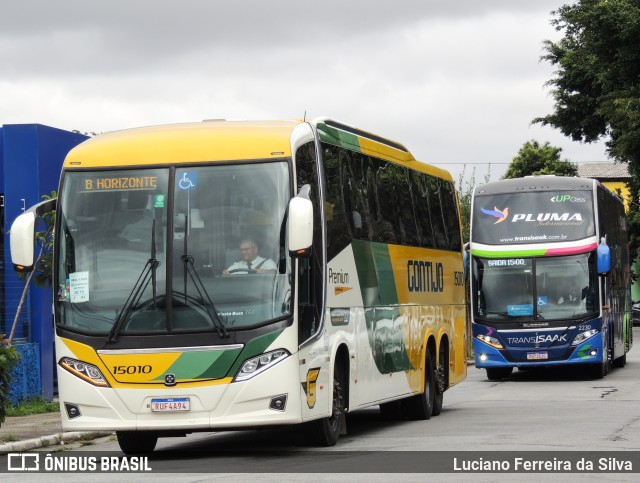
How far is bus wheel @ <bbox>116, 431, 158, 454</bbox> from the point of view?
1464cm

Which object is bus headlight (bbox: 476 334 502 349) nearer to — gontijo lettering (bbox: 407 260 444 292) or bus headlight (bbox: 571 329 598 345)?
bus headlight (bbox: 571 329 598 345)

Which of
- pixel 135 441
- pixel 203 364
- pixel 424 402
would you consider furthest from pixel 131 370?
pixel 424 402

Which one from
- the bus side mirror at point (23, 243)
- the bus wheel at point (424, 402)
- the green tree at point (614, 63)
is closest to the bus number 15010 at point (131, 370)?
the bus side mirror at point (23, 243)

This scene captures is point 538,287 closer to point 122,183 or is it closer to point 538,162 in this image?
point 122,183

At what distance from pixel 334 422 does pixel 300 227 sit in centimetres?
301

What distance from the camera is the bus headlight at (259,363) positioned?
13.1 metres

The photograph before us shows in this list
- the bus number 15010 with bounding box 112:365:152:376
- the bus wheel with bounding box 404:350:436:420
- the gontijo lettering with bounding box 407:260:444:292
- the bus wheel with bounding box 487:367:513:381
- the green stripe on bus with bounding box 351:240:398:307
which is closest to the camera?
the bus number 15010 with bounding box 112:365:152:376

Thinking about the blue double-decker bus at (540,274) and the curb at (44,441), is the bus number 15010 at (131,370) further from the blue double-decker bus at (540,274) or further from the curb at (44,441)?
the blue double-decker bus at (540,274)

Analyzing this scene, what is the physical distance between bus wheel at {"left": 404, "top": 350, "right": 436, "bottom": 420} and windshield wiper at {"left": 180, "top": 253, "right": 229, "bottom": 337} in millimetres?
6603

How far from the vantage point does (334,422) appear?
14.9 metres

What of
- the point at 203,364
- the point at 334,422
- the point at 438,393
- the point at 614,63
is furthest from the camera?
the point at 614,63

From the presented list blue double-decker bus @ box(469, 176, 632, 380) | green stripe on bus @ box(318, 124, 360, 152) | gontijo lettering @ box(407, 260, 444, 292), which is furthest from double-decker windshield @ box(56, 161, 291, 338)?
blue double-decker bus @ box(469, 176, 632, 380)

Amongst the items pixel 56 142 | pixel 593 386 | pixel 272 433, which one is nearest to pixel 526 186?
pixel 593 386

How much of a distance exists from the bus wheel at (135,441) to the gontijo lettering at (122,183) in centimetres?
267
